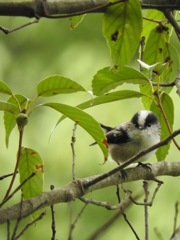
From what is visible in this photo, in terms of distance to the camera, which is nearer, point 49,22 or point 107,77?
point 107,77

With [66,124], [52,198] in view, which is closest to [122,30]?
[52,198]

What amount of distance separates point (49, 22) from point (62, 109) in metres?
4.91

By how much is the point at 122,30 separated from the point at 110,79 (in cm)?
18

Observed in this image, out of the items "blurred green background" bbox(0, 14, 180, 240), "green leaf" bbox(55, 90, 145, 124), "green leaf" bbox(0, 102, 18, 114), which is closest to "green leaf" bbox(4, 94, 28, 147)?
"green leaf" bbox(0, 102, 18, 114)

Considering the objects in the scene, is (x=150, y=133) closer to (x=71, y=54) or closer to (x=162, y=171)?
(x=162, y=171)

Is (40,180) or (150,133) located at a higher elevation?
(150,133)

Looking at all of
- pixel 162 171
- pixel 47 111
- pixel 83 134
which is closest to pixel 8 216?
pixel 162 171

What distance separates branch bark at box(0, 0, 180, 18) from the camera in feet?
3.17

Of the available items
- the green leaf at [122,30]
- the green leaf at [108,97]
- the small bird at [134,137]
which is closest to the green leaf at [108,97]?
the green leaf at [108,97]

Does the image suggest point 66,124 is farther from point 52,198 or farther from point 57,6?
point 57,6

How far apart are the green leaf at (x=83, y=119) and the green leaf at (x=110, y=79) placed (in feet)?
0.46

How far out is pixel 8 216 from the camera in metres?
1.16

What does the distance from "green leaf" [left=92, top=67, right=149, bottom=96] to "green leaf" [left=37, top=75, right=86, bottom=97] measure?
0.60 ft

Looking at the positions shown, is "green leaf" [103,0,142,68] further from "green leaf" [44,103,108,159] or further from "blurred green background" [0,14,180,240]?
"blurred green background" [0,14,180,240]
